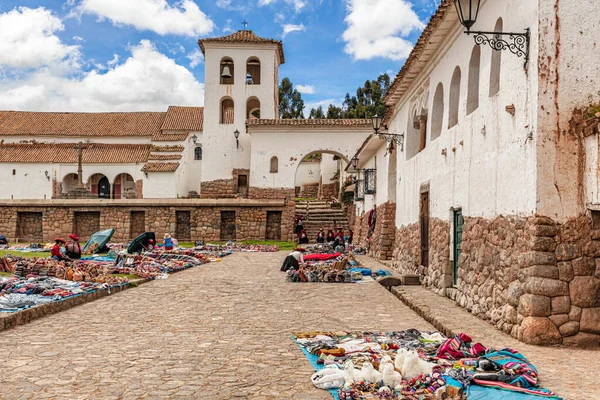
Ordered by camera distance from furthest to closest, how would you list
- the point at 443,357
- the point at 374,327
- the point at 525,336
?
1. the point at 374,327
2. the point at 525,336
3. the point at 443,357

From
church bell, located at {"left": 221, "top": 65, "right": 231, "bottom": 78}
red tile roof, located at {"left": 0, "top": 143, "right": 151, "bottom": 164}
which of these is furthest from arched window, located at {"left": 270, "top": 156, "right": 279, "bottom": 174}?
red tile roof, located at {"left": 0, "top": 143, "right": 151, "bottom": 164}

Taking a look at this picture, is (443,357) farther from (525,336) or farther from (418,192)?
(418,192)

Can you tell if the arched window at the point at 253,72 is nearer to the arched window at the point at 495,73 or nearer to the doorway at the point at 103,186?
the doorway at the point at 103,186

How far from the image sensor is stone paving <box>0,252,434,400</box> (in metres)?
5.31

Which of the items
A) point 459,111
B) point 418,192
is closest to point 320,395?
point 459,111

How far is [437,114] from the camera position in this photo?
12.4 meters

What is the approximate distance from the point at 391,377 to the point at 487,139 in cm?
447

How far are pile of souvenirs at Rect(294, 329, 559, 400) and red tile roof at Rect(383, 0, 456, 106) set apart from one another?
17.5ft

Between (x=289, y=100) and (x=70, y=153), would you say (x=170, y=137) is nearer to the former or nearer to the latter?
(x=70, y=153)

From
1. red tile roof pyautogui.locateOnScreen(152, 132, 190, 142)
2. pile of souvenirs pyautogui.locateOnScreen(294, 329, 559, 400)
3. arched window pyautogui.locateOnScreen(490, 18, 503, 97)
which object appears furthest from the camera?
red tile roof pyautogui.locateOnScreen(152, 132, 190, 142)

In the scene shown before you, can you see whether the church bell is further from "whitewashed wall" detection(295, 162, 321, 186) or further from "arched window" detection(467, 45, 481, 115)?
"arched window" detection(467, 45, 481, 115)

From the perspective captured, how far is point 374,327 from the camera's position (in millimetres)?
8250

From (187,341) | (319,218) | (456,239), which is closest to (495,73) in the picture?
(456,239)

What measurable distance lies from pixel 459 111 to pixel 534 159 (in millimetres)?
3526
